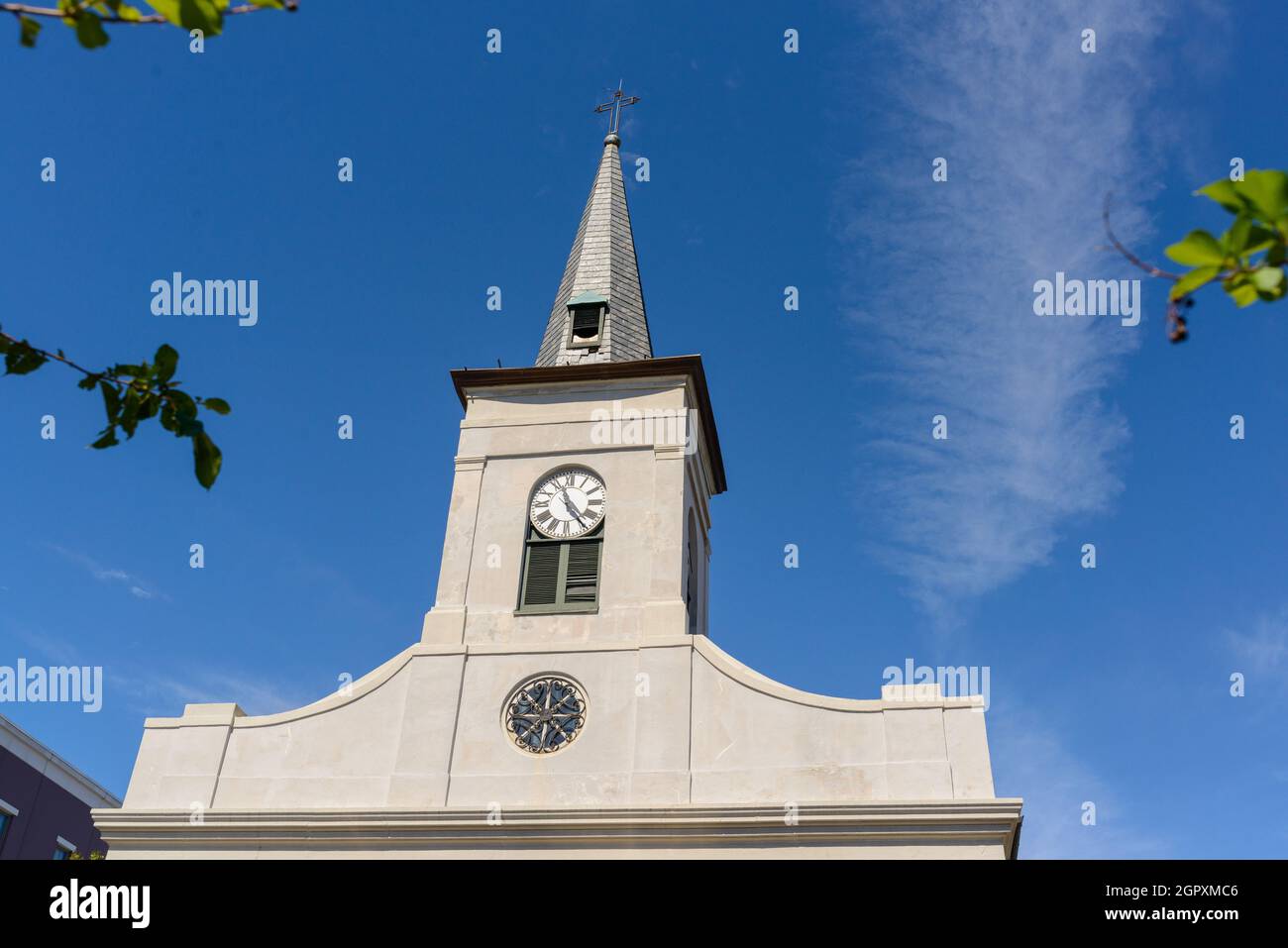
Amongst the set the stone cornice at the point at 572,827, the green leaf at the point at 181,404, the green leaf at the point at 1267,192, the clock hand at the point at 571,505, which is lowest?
the green leaf at the point at 1267,192

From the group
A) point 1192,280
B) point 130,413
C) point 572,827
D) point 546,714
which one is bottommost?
point 1192,280

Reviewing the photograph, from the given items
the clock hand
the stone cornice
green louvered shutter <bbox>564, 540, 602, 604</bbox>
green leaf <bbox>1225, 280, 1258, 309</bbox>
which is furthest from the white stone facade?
green leaf <bbox>1225, 280, 1258, 309</bbox>

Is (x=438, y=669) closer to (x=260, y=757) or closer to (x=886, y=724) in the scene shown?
(x=260, y=757)

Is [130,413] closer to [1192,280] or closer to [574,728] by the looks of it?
[1192,280]

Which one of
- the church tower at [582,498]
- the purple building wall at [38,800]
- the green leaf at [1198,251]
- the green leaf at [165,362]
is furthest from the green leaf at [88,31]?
the purple building wall at [38,800]

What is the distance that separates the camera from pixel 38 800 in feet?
95.5

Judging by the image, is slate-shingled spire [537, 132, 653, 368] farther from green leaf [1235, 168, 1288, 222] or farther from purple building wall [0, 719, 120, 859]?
green leaf [1235, 168, 1288, 222]

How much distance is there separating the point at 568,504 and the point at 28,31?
51.8 feet

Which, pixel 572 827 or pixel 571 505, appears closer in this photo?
pixel 572 827

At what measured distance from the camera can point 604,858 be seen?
1508 cm

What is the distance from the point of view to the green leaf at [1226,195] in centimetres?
306

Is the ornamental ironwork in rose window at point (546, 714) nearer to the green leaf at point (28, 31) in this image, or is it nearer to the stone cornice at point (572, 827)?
the stone cornice at point (572, 827)

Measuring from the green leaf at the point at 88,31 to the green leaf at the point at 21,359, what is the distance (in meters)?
1.38

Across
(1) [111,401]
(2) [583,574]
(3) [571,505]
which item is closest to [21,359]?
(1) [111,401]
